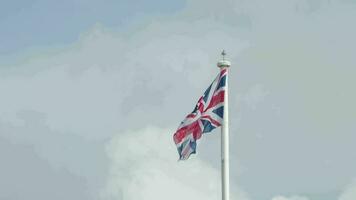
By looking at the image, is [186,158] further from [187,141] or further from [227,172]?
[227,172]

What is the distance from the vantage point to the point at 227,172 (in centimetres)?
4716

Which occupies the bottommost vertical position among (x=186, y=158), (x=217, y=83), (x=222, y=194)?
(x=222, y=194)

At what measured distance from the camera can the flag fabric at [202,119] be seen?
1930 inches

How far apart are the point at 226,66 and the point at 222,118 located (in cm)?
285

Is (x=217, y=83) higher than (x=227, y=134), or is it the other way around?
(x=217, y=83)

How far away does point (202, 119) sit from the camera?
4978 cm

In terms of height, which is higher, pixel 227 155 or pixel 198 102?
pixel 198 102

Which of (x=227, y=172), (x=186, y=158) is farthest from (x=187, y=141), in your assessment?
(x=227, y=172)

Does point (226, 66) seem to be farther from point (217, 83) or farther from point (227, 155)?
point (227, 155)

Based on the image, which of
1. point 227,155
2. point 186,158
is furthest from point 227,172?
point 186,158

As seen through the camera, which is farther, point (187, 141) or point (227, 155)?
point (187, 141)

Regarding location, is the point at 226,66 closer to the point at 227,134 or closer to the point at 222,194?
the point at 227,134

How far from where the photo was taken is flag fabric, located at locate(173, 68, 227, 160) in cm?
4903

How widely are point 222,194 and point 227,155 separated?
2.03m
